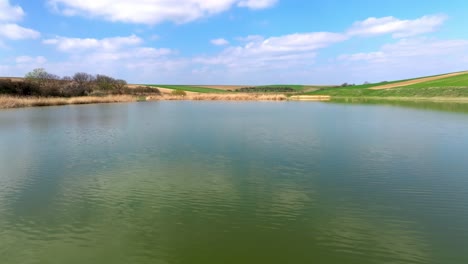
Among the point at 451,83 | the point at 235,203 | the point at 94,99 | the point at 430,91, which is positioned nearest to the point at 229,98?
the point at 94,99

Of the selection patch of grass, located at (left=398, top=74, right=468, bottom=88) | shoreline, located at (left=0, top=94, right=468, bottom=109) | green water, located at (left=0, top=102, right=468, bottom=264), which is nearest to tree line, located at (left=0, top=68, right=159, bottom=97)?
shoreline, located at (left=0, top=94, right=468, bottom=109)

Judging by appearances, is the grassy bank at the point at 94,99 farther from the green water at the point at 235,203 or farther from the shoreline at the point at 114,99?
the green water at the point at 235,203

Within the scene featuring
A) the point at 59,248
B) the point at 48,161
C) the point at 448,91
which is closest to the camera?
the point at 59,248

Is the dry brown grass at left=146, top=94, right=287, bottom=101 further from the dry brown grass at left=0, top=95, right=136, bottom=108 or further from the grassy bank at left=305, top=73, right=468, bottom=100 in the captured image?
the grassy bank at left=305, top=73, right=468, bottom=100

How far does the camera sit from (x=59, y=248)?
5398 millimetres

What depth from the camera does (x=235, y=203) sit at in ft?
23.8

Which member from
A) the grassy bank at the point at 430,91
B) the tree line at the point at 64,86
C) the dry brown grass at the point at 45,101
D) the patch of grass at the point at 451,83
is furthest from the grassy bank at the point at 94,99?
the patch of grass at the point at 451,83

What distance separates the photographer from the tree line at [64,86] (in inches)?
1876

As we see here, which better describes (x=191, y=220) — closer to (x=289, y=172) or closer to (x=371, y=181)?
(x=289, y=172)

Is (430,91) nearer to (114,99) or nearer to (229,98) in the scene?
(229,98)

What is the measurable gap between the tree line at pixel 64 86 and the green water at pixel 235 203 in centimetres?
3957

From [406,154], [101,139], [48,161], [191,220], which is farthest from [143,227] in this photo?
[101,139]

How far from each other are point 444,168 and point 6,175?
39.3ft

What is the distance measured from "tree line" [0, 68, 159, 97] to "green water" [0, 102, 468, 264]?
39.6m
